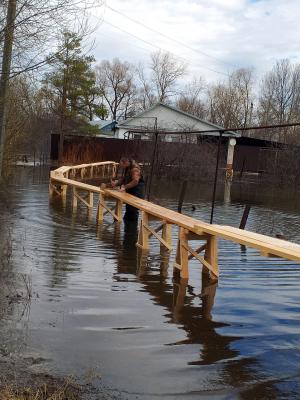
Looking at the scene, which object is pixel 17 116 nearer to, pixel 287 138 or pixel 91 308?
pixel 91 308


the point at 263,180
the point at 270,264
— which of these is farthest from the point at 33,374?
the point at 263,180

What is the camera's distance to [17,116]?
1814cm

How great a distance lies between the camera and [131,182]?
1128 cm

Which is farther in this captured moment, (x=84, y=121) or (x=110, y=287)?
(x=84, y=121)

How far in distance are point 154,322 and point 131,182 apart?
6.21 metres

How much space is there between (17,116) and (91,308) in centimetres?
1370

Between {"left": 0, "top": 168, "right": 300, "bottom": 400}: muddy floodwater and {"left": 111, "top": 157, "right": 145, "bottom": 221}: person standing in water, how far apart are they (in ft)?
6.56

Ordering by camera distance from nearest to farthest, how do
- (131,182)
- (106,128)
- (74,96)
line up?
(131,182) → (74,96) → (106,128)

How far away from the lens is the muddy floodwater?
4.02 m

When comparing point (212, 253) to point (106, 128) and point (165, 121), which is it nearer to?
point (165, 121)

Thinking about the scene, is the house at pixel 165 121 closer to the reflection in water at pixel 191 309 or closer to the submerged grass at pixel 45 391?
the reflection in water at pixel 191 309

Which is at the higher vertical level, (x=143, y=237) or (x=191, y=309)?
(x=143, y=237)

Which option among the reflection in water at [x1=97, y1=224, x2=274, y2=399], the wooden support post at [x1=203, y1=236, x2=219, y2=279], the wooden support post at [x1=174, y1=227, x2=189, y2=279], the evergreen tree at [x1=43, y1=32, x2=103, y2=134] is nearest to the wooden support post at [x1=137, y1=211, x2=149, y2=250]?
the reflection in water at [x1=97, y1=224, x2=274, y2=399]

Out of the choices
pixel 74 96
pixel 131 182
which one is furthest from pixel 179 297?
pixel 74 96
